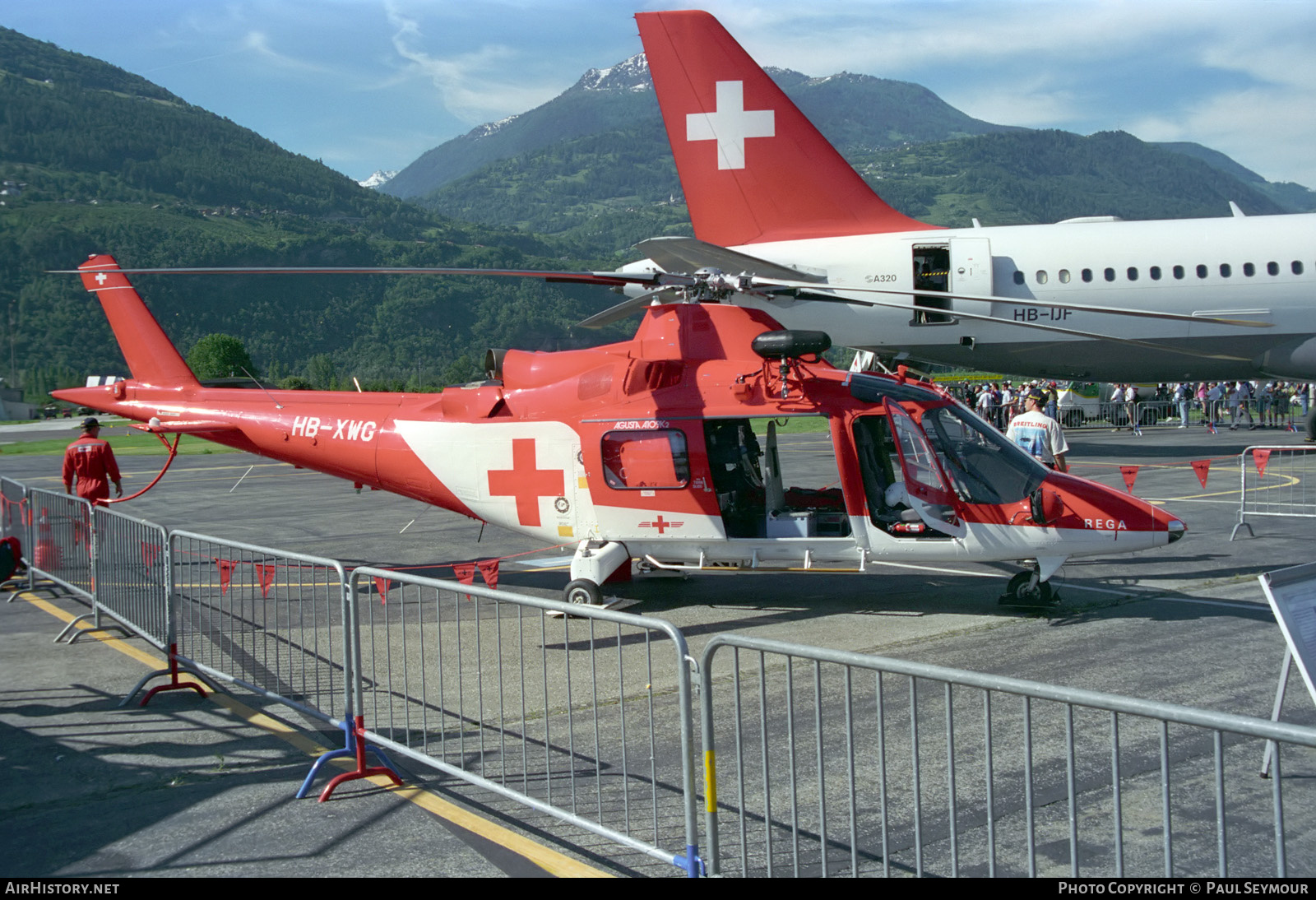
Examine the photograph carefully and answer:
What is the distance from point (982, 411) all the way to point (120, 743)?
3287cm

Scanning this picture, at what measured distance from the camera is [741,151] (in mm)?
19453

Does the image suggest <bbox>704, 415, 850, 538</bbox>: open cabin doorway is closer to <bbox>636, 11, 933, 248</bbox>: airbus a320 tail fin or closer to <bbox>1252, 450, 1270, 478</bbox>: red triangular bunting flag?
<bbox>1252, 450, 1270, 478</bbox>: red triangular bunting flag

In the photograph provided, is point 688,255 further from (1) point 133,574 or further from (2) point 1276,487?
(2) point 1276,487

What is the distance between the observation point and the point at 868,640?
323 inches

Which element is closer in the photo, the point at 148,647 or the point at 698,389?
the point at 148,647

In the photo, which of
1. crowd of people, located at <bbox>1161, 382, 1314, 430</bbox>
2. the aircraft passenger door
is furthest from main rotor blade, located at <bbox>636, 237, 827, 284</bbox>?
crowd of people, located at <bbox>1161, 382, 1314, 430</bbox>

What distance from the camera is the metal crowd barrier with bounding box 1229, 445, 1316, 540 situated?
42.7 feet

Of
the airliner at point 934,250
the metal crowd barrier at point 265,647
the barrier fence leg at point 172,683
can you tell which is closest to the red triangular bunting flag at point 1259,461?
the airliner at point 934,250

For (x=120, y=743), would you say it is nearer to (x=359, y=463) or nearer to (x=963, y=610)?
(x=359, y=463)

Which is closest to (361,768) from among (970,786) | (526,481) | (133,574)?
(970,786)

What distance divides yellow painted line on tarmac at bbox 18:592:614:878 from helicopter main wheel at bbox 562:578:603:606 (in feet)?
10.2

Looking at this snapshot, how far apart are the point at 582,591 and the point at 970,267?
13.3 meters

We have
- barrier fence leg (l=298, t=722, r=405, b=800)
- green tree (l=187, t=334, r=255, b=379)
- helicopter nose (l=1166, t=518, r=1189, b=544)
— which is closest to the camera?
barrier fence leg (l=298, t=722, r=405, b=800)

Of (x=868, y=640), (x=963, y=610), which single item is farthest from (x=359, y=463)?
(x=963, y=610)
